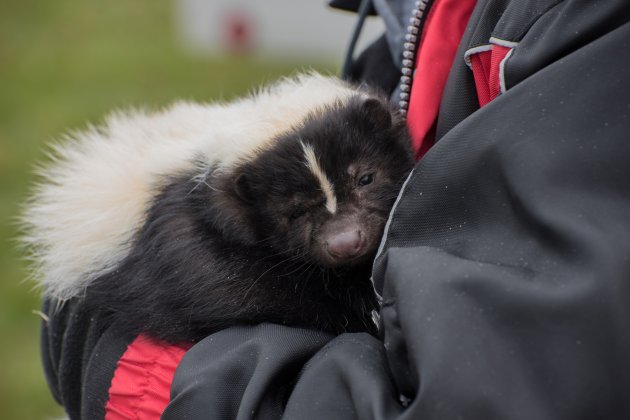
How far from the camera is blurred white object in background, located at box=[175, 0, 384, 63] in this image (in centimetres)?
725

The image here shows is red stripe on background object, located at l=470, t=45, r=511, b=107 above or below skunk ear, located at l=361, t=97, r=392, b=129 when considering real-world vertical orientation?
above

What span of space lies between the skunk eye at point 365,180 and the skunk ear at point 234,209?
0.93ft

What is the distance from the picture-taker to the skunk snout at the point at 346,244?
6.66 ft

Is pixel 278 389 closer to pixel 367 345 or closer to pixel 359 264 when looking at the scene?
pixel 367 345

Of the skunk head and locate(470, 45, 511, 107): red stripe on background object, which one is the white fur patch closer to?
the skunk head

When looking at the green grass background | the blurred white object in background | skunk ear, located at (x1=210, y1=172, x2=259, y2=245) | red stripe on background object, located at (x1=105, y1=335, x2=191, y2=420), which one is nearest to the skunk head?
skunk ear, located at (x1=210, y1=172, x2=259, y2=245)

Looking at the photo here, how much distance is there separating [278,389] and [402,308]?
354 millimetres

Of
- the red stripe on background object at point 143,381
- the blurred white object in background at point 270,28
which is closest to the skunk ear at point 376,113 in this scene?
the red stripe on background object at point 143,381

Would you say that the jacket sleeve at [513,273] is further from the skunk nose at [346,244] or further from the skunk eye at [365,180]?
the skunk eye at [365,180]

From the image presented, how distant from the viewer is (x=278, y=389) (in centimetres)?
165

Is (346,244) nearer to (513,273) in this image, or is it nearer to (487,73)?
(487,73)

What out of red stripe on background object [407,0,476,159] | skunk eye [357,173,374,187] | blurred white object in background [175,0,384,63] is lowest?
blurred white object in background [175,0,384,63]

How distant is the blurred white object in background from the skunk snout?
5.23m

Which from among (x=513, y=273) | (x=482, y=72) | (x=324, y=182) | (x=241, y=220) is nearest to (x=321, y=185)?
(x=324, y=182)
